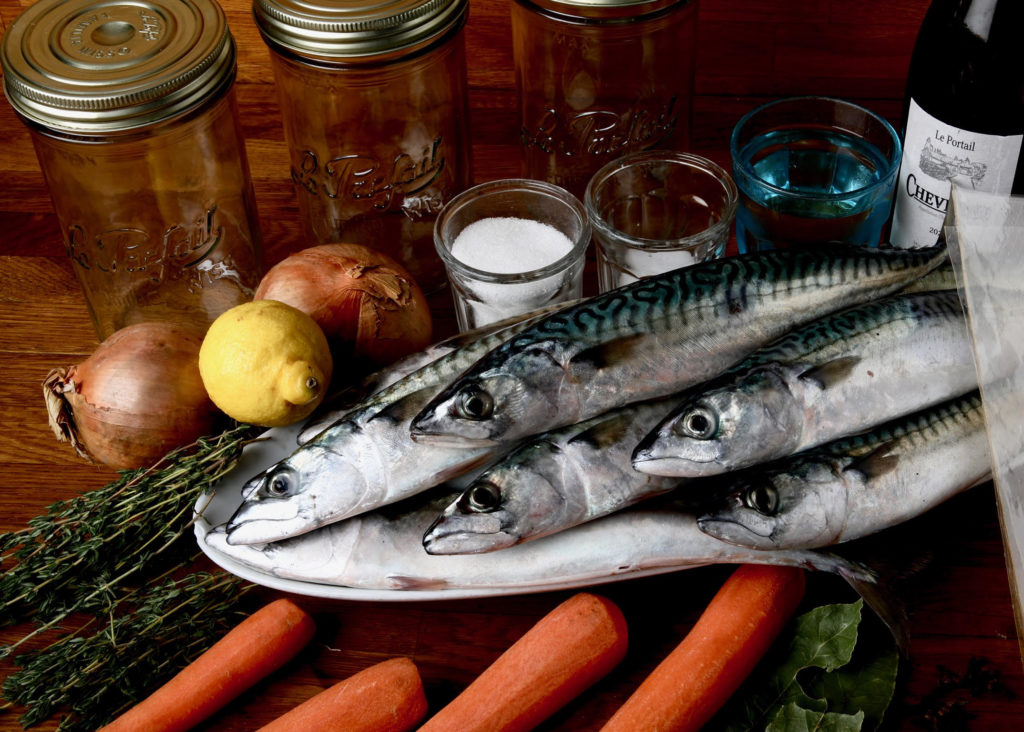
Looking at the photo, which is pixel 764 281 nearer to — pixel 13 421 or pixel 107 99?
pixel 107 99

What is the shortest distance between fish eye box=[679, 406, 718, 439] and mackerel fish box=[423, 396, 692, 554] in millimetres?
82

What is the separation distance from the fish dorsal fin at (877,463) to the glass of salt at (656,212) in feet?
1.23

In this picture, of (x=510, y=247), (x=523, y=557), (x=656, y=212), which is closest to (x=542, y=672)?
(x=523, y=557)

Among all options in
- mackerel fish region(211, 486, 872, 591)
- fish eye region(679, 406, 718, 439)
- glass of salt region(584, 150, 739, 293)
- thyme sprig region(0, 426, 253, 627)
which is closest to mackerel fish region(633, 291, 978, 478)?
fish eye region(679, 406, 718, 439)

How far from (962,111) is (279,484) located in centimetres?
104

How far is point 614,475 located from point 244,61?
4.43ft

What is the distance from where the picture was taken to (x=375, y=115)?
5.13ft

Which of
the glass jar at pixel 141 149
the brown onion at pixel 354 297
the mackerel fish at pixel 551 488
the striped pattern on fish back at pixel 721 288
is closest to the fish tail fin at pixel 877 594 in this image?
the mackerel fish at pixel 551 488

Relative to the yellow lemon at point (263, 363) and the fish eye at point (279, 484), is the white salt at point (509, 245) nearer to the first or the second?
the yellow lemon at point (263, 363)

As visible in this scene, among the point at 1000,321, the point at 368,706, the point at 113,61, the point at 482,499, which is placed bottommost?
the point at 368,706

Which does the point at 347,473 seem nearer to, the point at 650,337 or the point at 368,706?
the point at 368,706

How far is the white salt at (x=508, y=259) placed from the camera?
4.83 ft

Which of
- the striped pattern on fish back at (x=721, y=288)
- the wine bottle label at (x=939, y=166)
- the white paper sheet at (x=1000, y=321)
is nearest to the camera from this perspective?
the white paper sheet at (x=1000, y=321)

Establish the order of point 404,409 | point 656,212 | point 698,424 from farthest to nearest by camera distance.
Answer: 1. point 656,212
2. point 404,409
3. point 698,424
